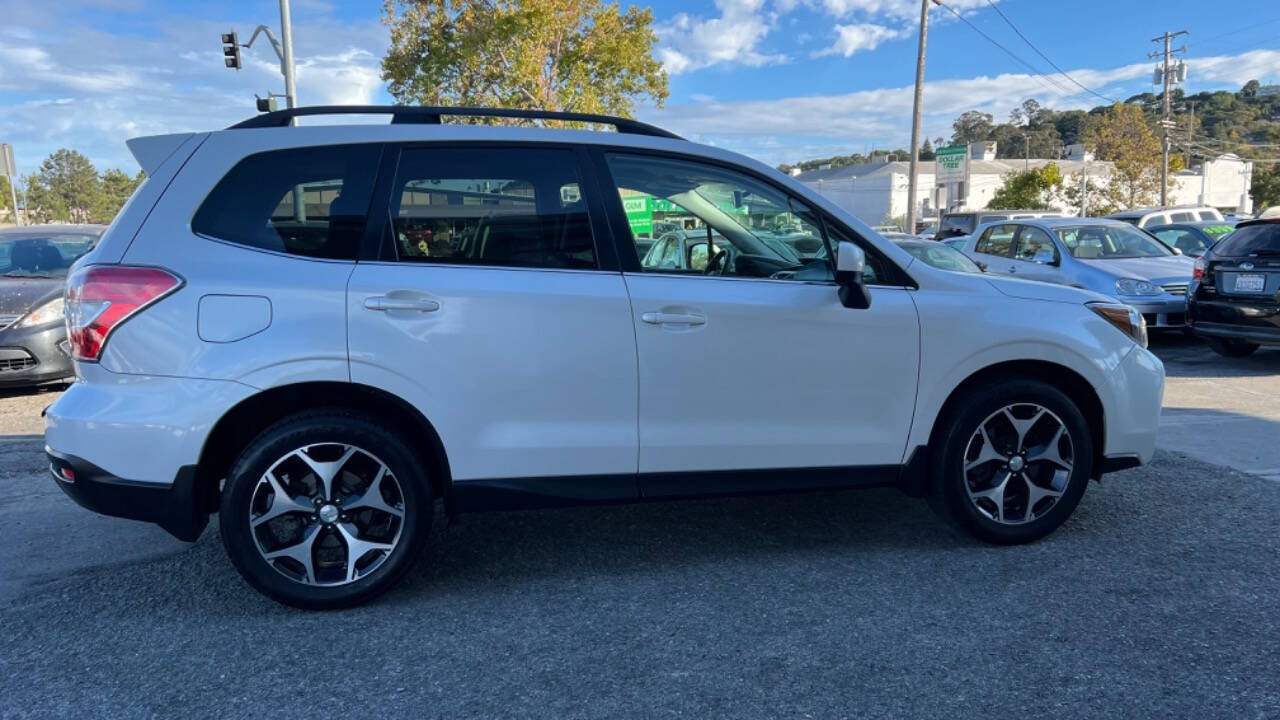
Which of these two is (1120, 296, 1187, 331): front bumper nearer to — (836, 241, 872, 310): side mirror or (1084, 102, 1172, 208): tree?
(836, 241, 872, 310): side mirror

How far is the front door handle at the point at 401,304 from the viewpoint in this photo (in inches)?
126

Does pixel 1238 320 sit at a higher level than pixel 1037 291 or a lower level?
lower

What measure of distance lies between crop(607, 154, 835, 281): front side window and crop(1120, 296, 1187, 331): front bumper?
794cm

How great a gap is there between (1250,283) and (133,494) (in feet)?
31.3

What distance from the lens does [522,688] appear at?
2.79m

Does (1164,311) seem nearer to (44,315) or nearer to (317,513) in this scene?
(317,513)

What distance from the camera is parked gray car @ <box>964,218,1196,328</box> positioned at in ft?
33.0

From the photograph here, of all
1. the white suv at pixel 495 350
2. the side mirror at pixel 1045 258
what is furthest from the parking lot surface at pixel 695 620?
the side mirror at pixel 1045 258

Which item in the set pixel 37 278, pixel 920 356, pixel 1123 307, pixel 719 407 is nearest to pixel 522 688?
pixel 719 407

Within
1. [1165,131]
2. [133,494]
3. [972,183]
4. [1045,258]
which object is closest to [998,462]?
[133,494]

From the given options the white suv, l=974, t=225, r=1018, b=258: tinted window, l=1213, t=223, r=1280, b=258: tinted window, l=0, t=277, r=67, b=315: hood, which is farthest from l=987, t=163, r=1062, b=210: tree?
the white suv

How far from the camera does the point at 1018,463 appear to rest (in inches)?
151

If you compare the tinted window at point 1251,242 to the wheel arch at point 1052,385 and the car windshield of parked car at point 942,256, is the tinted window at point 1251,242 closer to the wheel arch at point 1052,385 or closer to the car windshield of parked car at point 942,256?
the car windshield of parked car at point 942,256

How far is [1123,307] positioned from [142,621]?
4.46 meters
